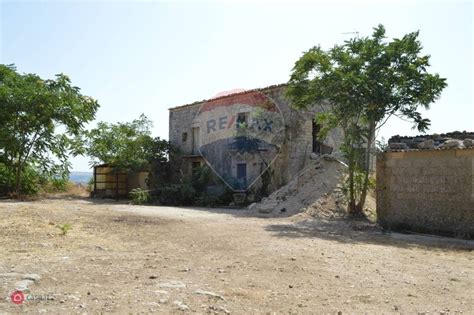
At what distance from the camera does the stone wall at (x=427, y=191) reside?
364 inches

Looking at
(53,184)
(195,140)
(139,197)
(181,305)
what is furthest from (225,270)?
(195,140)

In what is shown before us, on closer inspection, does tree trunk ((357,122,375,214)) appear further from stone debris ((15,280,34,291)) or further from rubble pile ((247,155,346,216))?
stone debris ((15,280,34,291))

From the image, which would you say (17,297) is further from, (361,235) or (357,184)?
(357,184)

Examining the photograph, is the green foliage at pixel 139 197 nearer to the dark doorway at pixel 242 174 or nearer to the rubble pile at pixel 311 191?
the dark doorway at pixel 242 174

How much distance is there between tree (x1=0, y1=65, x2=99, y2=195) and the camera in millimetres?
15445

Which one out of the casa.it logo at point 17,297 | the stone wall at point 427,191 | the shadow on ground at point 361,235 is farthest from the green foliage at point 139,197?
the casa.it logo at point 17,297

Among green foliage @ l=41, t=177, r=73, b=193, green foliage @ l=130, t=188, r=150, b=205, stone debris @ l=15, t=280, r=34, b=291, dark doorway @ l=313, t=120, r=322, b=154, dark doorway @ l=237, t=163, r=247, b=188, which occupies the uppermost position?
dark doorway @ l=313, t=120, r=322, b=154

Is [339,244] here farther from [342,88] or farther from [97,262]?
[342,88]

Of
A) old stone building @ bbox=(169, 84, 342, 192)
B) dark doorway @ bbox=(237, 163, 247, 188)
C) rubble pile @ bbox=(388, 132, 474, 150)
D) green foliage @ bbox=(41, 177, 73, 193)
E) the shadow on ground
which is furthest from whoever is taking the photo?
green foliage @ bbox=(41, 177, 73, 193)

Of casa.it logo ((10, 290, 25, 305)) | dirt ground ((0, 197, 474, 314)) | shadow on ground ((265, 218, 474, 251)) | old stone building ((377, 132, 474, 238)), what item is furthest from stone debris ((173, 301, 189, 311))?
old stone building ((377, 132, 474, 238))

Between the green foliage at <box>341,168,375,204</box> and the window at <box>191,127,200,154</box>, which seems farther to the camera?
the window at <box>191,127,200,154</box>

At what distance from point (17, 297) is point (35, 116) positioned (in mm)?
13750

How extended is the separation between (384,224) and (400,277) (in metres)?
6.34

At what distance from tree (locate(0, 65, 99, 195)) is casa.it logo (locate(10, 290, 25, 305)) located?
1326 cm
